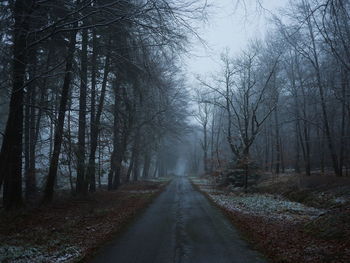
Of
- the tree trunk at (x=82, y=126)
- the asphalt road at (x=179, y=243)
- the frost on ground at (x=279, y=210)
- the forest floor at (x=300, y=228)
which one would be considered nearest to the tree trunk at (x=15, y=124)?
the tree trunk at (x=82, y=126)

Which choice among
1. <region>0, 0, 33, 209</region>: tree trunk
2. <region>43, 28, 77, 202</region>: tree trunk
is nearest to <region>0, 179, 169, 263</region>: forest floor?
<region>43, 28, 77, 202</region>: tree trunk

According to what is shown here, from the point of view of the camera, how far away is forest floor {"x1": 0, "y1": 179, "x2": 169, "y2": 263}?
7.21 m

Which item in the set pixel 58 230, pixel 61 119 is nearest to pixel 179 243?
pixel 58 230

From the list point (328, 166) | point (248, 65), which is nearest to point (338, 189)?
point (248, 65)

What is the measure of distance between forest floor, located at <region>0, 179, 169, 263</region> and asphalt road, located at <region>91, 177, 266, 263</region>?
625mm

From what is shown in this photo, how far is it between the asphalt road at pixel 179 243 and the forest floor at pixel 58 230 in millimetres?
625

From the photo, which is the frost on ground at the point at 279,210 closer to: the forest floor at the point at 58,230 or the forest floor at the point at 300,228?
the forest floor at the point at 300,228

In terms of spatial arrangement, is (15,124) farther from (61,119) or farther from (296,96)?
(296,96)

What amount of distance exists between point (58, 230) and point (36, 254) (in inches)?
94.4

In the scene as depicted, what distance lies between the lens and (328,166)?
32.8 meters

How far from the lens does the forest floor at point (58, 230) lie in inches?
284

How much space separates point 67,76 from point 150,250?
9.07 meters

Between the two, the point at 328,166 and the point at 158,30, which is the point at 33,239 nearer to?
the point at 158,30

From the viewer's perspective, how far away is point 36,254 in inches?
284
